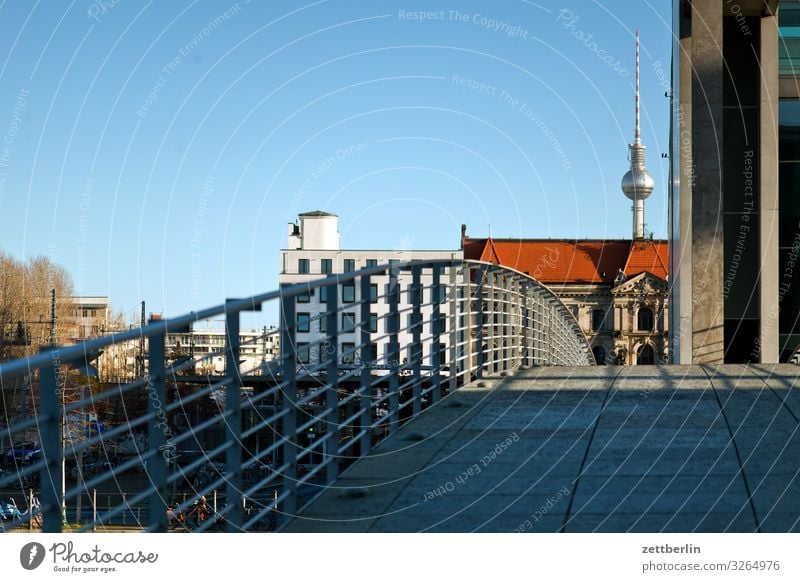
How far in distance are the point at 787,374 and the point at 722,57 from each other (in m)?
6.55

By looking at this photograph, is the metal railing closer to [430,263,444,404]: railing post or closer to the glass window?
[430,263,444,404]: railing post

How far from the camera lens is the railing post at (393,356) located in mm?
7812

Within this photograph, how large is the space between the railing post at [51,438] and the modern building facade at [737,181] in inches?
513

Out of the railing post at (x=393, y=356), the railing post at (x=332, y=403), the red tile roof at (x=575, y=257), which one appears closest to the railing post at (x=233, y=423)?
the railing post at (x=332, y=403)

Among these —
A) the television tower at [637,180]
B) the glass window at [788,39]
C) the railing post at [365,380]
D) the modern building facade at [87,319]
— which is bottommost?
the modern building facade at [87,319]

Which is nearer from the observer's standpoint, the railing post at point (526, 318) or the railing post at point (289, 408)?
the railing post at point (289, 408)

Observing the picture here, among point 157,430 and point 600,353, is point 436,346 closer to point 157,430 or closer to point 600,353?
point 157,430

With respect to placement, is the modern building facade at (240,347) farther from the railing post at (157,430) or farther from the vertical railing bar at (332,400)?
the vertical railing bar at (332,400)

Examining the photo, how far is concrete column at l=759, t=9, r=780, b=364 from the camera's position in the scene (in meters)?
16.1

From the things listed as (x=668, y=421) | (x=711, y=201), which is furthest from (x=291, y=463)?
(x=711, y=201)

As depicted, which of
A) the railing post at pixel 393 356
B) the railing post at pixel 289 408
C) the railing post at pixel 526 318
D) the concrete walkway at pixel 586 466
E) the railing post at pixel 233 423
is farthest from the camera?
the railing post at pixel 526 318

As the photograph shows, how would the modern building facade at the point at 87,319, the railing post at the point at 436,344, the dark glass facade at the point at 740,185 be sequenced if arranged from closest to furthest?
the railing post at the point at 436,344 → the dark glass facade at the point at 740,185 → the modern building facade at the point at 87,319
